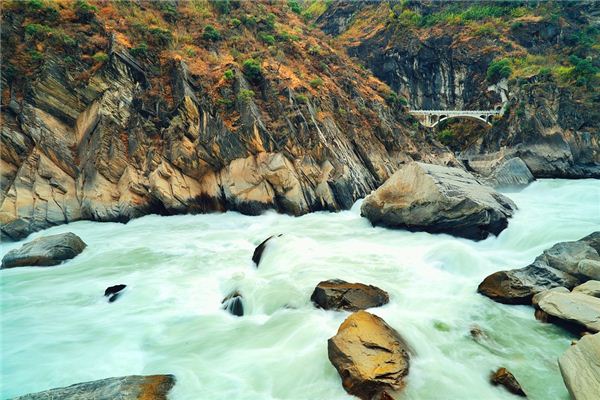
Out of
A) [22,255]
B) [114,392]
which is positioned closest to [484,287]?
[114,392]

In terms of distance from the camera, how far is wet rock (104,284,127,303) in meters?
8.36

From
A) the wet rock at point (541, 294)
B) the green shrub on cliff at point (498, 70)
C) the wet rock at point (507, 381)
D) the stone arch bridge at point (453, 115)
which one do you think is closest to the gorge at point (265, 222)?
the wet rock at point (507, 381)

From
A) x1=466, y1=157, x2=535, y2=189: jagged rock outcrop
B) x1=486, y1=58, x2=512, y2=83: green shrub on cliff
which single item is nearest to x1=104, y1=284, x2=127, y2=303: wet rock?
x1=466, y1=157, x2=535, y2=189: jagged rock outcrop

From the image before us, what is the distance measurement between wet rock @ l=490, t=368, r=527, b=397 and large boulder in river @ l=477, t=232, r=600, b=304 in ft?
9.05

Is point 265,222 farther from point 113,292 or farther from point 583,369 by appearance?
point 583,369

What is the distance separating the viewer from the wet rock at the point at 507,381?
4.72 m

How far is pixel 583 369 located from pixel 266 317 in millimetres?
5466

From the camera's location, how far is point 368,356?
16.2 ft

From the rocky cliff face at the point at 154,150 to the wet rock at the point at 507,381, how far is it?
40.6 ft

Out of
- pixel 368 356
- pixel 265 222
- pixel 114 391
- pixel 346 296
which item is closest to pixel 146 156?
pixel 265 222

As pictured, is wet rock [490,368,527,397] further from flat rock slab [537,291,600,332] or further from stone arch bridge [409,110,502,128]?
stone arch bridge [409,110,502,128]

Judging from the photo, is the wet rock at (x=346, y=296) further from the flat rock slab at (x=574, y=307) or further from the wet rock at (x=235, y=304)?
the flat rock slab at (x=574, y=307)

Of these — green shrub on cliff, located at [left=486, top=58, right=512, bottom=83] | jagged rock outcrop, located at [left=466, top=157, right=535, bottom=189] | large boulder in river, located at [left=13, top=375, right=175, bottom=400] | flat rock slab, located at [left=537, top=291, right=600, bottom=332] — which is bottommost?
jagged rock outcrop, located at [left=466, top=157, right=535, bottom=189]

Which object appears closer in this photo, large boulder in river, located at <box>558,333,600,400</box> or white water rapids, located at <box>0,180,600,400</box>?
large boulder in river, located at <box>558,333,600,400</box>
